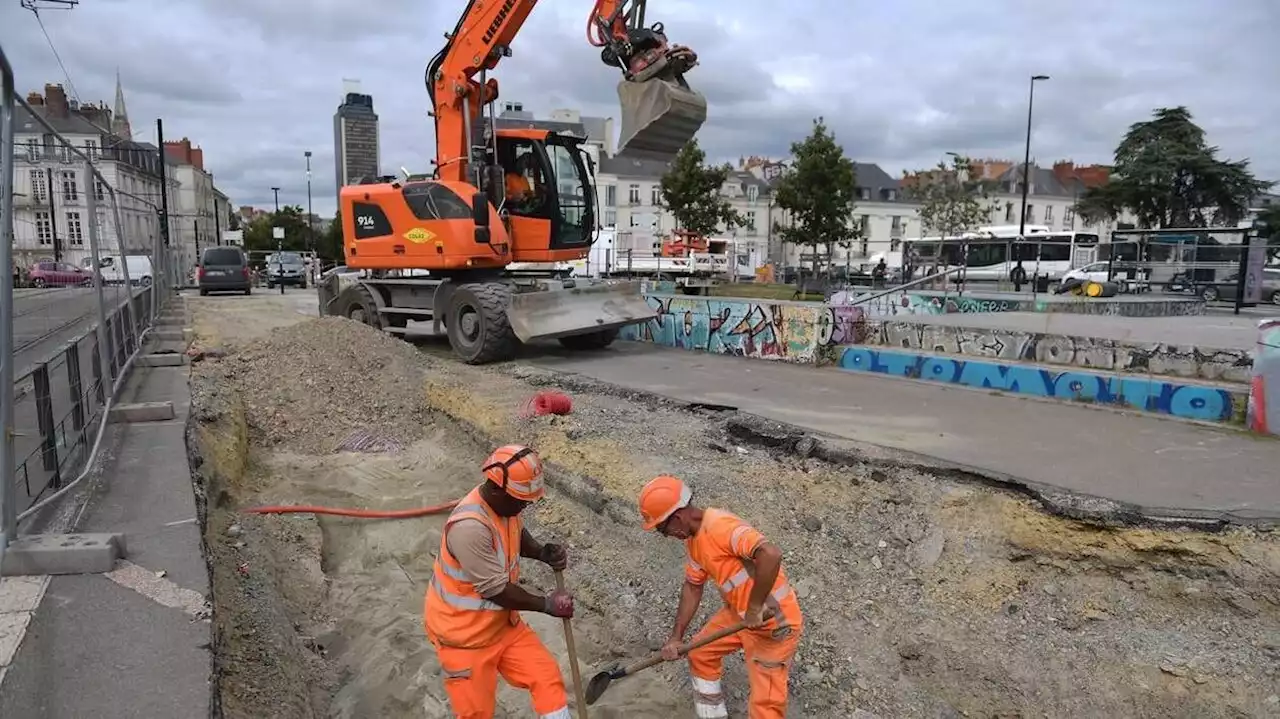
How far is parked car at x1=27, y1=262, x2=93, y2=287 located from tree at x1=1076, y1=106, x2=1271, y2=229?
142 ft

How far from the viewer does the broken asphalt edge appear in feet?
14.9

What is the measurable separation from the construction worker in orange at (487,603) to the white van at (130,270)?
18.4ft

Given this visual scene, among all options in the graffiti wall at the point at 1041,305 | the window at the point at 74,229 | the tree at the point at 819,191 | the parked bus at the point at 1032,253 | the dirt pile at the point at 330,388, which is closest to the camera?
the window at the point at 74,229

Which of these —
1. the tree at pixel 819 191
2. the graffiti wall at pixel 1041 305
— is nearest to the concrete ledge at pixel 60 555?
the graffiti wall at pixel 1041 305

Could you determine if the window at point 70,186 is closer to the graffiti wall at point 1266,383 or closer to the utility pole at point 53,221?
the utility pole at point 53,221

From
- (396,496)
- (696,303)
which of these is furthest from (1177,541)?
(696,303)

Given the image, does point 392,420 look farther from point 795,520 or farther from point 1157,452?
point 1157,452

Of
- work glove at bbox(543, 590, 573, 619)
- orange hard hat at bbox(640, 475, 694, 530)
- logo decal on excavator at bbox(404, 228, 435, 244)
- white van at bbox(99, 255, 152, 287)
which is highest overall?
logo decal on excavator at bbox(404, 228, 435, 244)

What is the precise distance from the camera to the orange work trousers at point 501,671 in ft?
10.2

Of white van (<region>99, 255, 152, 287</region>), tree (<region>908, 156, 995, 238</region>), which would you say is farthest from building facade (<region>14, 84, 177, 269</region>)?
tree (<region>908, 156, 995, 238</region>)

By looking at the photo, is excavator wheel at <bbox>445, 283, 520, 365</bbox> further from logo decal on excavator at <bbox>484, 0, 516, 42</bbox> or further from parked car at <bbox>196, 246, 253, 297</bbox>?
parked car at <bbox>196, 246, 253, 297</bbox>

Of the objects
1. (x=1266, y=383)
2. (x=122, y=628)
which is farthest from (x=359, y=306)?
(x=1266, y=383)

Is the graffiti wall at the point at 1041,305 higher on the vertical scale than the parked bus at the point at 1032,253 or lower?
lower

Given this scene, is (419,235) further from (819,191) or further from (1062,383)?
(819,191)
